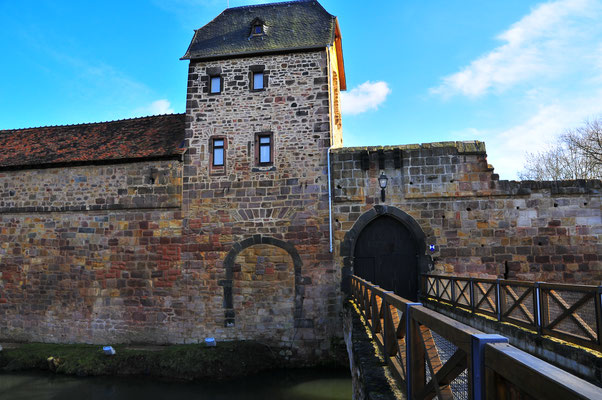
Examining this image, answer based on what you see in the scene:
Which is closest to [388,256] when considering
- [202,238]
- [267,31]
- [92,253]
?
[202,238]

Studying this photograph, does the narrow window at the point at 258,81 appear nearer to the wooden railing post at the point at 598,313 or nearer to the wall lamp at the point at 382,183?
the wall lamp at the point at 382,183

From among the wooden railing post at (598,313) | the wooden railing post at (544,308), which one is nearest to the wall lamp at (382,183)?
the wooden railing post at (544,308)

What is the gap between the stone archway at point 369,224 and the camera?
11969 millimetres

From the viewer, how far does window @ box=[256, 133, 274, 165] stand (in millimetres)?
13156

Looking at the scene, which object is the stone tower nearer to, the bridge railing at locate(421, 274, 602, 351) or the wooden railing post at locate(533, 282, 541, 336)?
the bridge railing at locate(421, 274, 602, 351)

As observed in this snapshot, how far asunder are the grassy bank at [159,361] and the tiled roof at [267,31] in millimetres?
9483

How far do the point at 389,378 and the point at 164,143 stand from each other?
39.5ft

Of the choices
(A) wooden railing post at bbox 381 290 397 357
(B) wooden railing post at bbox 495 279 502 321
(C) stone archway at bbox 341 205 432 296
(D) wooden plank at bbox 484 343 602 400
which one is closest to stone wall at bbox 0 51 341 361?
(C) stone archway at bbox 341 205 432 296

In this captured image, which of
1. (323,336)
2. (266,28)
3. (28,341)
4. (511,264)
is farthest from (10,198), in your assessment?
(511,264)

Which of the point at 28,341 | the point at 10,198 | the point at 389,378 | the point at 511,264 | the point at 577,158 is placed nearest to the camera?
the point at 389,378

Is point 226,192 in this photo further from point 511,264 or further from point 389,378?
point 389,378

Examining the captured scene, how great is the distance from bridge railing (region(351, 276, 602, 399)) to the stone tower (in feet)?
28.7

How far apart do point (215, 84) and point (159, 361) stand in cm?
894

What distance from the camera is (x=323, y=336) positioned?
1204 cm
